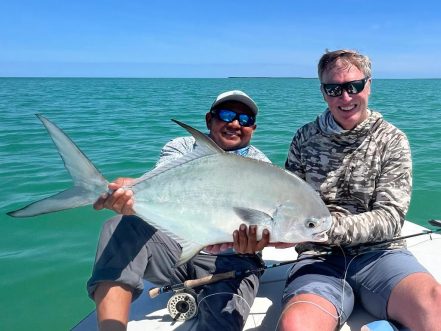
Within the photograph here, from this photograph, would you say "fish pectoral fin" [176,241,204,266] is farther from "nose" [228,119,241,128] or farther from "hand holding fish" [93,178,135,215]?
"nose" [228,119,241,128]

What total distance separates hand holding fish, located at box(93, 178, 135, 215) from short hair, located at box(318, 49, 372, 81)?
1427 mm

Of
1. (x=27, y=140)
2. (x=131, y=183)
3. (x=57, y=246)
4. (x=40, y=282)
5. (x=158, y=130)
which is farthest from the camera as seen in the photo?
(x=158, y=130)

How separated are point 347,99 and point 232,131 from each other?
2.74 feet

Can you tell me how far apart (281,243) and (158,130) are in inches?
485

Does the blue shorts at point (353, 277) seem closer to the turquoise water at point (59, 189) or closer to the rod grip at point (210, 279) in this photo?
the rod grip at point (210, 279)

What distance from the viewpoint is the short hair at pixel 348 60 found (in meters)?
2.63

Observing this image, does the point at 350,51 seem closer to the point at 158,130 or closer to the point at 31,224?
the point at 31,224

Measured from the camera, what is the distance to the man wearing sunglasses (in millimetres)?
2289

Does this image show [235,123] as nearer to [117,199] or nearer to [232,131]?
[232,131]

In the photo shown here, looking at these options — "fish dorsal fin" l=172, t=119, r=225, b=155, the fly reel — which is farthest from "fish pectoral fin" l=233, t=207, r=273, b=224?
the fly reel

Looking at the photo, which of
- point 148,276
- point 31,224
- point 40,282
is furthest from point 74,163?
point 31,224

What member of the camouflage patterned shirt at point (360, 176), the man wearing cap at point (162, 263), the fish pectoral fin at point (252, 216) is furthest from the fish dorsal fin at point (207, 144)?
the camouflage patterned shirt at point (360, 176)

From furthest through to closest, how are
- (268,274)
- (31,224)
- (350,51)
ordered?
(31,224) → (268,274) → (350,51)

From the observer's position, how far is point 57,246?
530cm
